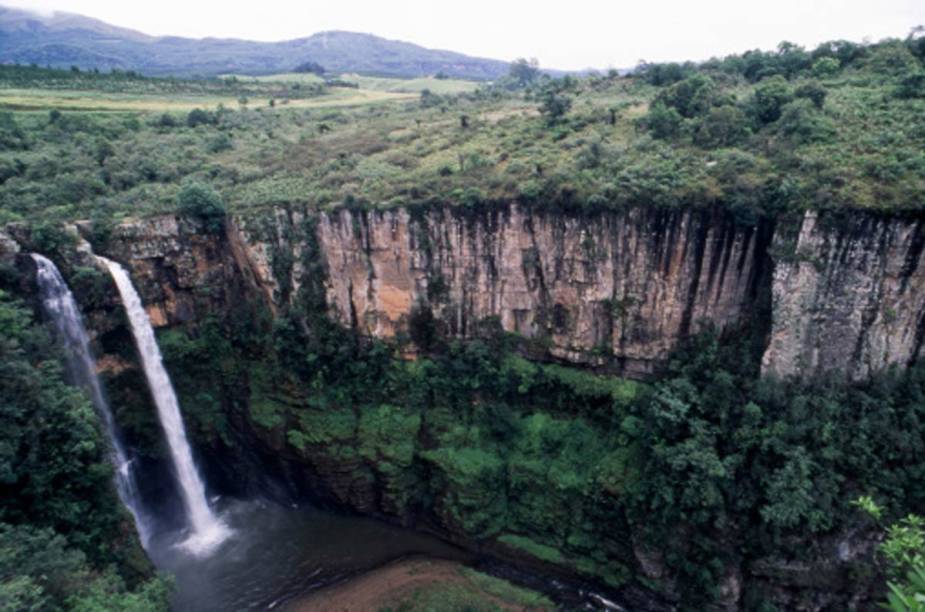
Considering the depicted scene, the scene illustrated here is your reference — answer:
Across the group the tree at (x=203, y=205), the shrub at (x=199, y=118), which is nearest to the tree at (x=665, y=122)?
the tree at (x=203, y=205)

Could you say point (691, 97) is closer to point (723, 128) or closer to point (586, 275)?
point (723, 128)

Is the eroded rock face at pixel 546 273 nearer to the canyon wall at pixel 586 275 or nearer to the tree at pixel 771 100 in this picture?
the canyon wall at pixel 586 275

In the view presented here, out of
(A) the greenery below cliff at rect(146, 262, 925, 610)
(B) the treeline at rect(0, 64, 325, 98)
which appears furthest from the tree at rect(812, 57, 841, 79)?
(B) the treeline at rect(0, 64, 325, 98)

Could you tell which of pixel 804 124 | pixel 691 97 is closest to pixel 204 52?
pixel 691 97

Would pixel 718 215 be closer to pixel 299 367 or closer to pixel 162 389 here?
pixel 299 367

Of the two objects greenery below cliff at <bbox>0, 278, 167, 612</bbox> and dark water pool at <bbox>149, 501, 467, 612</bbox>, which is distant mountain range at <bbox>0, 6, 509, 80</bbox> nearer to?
dark water pool at <bbox>149, 501, 467, 612</bbox>

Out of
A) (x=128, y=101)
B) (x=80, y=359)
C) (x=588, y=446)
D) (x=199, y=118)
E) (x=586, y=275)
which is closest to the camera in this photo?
(x=80, y=359)

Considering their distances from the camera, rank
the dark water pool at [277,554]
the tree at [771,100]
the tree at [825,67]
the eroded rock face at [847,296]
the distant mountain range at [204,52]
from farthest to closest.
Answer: the distant mountain range at [204,52] < the tree at [825,67] < the tree at [771,100] < the dark water pool at [277,554] < the eroded rock face at [847,296]
